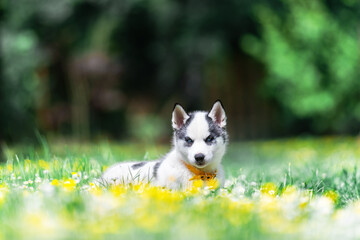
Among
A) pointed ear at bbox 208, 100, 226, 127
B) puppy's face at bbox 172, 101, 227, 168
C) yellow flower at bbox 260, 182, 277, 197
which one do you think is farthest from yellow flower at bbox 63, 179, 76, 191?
yellow flower at bbox 260, 182, 277, 197

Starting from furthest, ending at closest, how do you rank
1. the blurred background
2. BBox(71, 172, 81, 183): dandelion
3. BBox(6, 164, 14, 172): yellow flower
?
the blurred background → BBox(6, 164, 14, 172): yellow flower → BBox(71, 172, 81, 183): dandelion

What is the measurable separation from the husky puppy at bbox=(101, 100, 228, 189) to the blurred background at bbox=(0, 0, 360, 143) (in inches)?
277

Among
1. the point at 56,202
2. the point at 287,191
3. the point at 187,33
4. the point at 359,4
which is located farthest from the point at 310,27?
the point at 56,202

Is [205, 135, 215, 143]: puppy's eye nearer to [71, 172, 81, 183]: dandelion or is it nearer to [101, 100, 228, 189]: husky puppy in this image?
[101, 100, 228, 189]: husky puppy

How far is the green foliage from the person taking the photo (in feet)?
50.4

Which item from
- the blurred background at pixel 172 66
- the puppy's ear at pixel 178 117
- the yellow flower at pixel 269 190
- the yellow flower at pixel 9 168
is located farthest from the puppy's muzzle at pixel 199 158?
the blurred background at pixel 172 66

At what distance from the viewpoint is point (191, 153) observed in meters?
4.63

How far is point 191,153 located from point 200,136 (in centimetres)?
21

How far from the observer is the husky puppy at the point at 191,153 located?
470cm

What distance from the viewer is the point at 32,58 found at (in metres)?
12.2

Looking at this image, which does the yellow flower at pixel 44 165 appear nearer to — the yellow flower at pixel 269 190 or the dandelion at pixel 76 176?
the dandelion at pixel 76 176

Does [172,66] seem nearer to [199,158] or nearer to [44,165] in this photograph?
[44,165]

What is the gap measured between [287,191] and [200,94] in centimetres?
1264

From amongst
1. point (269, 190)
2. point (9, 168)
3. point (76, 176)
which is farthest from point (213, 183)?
point (9, 168)
